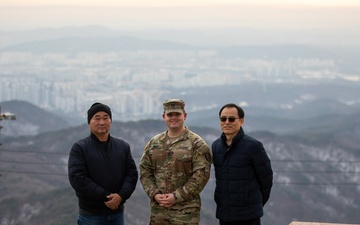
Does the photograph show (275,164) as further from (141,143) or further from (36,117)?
(36,117)

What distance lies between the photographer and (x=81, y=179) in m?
6.63

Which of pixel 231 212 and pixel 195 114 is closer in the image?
pixel 231 212

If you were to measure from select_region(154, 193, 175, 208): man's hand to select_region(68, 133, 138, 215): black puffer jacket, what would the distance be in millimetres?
385

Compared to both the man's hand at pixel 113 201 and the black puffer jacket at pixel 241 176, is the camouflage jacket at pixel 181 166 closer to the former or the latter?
the black puffer jacket at pixel 241 176

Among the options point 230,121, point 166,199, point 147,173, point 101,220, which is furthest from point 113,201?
point 230,121

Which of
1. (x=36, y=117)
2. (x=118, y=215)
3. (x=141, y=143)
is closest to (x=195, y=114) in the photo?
(x=36, y=117)

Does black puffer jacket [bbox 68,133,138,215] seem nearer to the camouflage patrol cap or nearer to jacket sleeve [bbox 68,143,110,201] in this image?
jacket sleeve [bbox 68,143,110,201]

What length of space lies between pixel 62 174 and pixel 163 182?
62.3 metres

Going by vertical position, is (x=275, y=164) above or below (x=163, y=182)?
below

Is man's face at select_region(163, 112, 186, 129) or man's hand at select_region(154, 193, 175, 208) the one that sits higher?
man's face at select_region(163, 112, 186, 129)

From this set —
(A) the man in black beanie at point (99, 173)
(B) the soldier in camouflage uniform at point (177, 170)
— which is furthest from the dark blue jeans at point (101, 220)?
(B) the soldier in camouflage uniform at point (177, 170)

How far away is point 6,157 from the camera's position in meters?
67.1

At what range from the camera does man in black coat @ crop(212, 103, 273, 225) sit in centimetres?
652

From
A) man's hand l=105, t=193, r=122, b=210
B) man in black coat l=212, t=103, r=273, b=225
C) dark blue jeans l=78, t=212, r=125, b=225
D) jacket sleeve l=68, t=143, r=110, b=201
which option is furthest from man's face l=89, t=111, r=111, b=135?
man in black coat l=212, t=103, r=273, b=225
